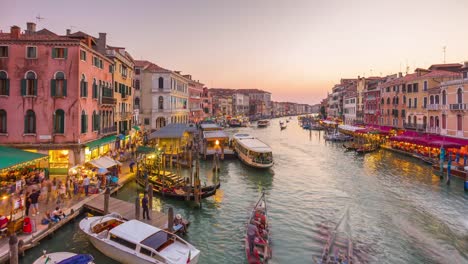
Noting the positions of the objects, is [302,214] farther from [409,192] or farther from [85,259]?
[85,259]

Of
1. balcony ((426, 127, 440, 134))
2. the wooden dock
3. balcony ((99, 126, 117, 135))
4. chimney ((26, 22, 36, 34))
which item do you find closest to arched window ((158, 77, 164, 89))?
balcony ((99, 126, 117, 135))

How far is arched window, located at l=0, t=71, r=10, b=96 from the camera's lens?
68.1ft

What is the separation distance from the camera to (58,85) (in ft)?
70.3

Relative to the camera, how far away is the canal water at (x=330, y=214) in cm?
1409

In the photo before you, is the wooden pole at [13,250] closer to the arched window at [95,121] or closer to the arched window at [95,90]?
the arched window at [95,121]

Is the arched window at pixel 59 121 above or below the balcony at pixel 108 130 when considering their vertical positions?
above

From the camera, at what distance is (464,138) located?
31781 millimetres

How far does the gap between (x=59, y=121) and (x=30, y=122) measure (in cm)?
177

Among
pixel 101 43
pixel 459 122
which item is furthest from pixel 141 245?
pixel 459 122

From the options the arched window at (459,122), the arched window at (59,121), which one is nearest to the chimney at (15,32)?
the arched window at (59,121)

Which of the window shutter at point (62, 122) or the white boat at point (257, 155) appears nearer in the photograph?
the window shutter at point (62, 122)

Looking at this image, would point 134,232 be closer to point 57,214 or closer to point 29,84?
point 57,214

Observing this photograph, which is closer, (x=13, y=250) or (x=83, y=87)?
(x=13, y=250)

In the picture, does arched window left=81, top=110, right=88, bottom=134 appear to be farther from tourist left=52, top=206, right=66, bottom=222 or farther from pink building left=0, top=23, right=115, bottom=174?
tourist left=52, top=206, right=66, bottom=222
